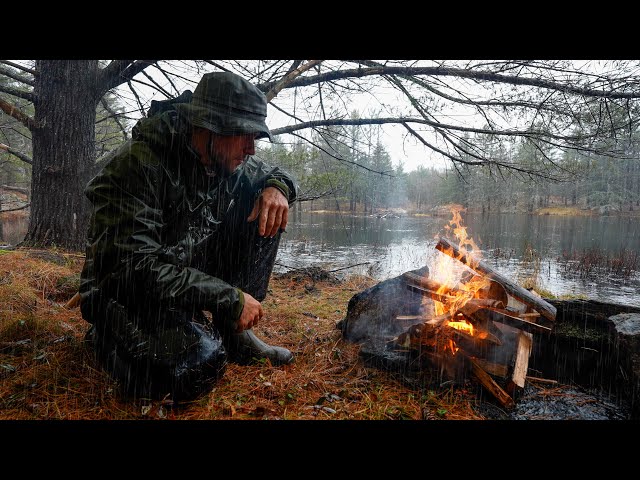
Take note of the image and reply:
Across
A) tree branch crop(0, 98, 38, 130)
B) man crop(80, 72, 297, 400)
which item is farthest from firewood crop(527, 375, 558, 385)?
tree branch crop(0, 98, 38, 130)

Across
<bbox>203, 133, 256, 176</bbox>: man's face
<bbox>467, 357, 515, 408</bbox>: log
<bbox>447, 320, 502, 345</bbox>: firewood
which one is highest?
<bbox>203, 133, 256, 176</bbox>: man's face

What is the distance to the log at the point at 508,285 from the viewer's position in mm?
2579

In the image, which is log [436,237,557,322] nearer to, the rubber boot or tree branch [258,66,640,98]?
the rubber boot

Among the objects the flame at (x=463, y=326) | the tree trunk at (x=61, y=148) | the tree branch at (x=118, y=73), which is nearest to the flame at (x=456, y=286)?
the flame at (x=463, y=326)

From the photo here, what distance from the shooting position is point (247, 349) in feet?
8.66

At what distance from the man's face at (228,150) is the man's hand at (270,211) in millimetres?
310

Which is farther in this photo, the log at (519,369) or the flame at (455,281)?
the flame at (455,281)

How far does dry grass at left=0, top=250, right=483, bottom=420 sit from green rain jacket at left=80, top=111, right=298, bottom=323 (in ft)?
1.56

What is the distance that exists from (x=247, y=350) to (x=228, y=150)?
4.79ft

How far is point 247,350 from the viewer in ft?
8.66

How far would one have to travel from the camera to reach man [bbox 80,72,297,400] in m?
1.79

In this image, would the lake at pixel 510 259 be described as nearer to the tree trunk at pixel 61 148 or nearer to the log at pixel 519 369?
the log at pixel 519 369

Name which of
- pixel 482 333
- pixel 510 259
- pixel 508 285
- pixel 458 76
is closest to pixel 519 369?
pixel 482 333
